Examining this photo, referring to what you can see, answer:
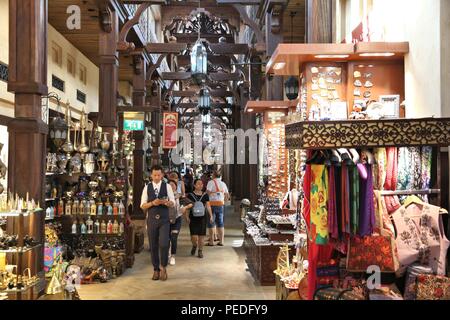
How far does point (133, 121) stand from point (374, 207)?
8536 mm

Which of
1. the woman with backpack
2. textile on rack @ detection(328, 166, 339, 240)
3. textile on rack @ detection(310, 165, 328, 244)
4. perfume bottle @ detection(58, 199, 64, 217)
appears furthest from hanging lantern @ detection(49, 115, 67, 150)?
textile on rack @ detection(328, 166, 339, 240)

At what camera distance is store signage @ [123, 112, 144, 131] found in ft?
39.4

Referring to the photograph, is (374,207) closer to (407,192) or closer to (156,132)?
(407,192)

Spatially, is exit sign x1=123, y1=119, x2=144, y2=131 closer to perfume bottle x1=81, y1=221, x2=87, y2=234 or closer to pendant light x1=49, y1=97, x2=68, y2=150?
pendant light x1=49, y1=97, x2=68, y2=150

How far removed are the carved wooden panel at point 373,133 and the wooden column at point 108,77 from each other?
7495 millimetres

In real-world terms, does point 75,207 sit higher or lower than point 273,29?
lower

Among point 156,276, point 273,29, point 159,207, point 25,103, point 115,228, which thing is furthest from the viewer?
point 273,29

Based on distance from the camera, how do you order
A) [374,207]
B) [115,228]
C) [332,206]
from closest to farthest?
[332,206] < [374,207] < [115,228]

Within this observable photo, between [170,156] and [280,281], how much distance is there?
66.9 ft

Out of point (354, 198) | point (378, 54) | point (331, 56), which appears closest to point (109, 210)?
point (331, 56)

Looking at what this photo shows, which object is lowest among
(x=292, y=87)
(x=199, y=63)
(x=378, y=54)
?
(x=378, y=54)

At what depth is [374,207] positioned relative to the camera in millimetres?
4270

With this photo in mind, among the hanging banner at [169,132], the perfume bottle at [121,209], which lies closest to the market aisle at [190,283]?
the perfume bottle at [121,209]

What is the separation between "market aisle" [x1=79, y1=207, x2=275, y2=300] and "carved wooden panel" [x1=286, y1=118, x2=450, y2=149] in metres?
3.57
